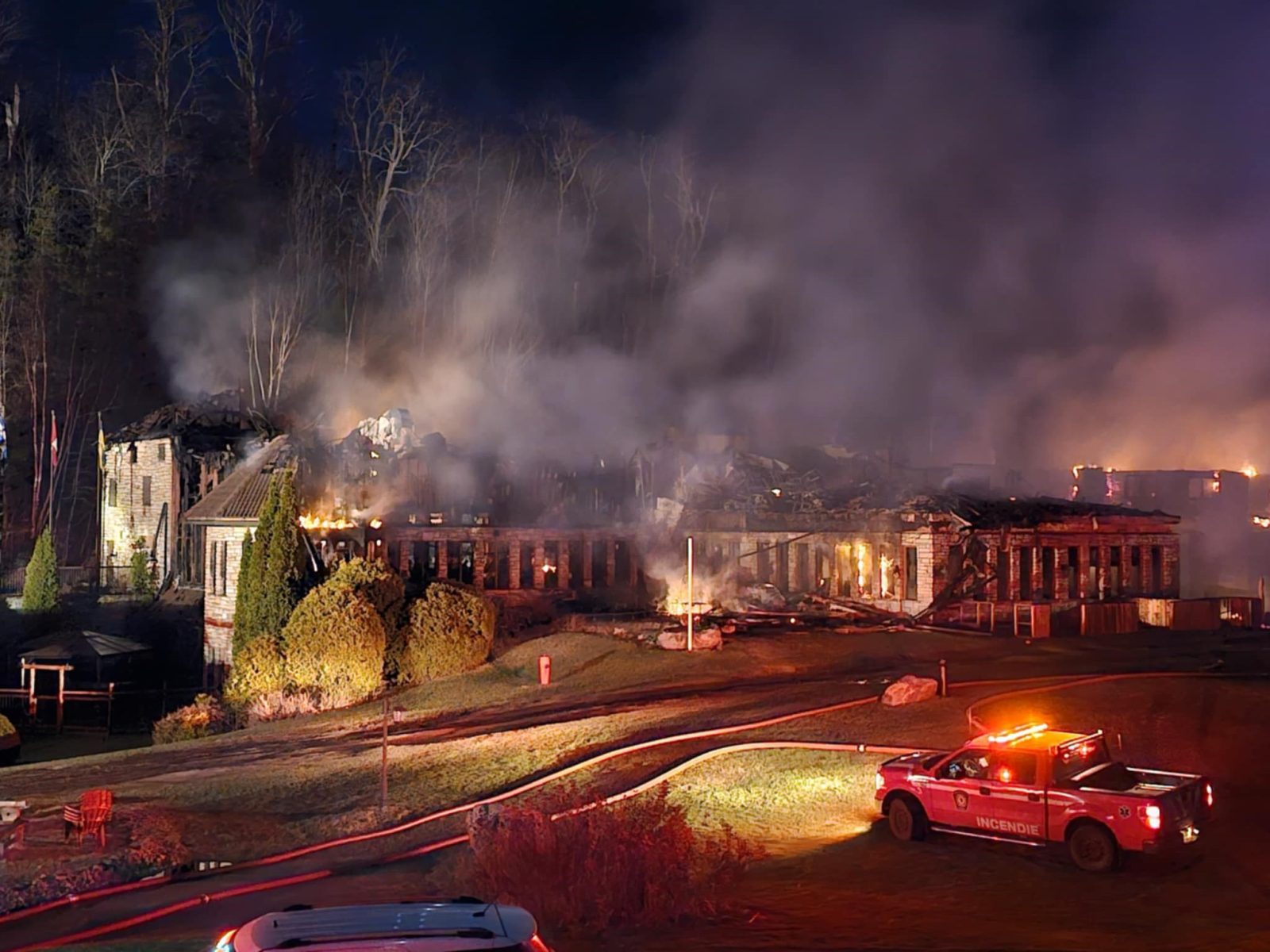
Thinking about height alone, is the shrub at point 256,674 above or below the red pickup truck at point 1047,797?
below

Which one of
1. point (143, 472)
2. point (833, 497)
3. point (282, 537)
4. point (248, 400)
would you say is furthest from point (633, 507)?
point (248, 400)

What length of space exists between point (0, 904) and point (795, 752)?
397 inches

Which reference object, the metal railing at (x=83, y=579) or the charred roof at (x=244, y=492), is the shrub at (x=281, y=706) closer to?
the charred roof at (x=244, y=492)

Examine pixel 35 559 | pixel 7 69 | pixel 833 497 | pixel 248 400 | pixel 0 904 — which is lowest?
pixel 0 904

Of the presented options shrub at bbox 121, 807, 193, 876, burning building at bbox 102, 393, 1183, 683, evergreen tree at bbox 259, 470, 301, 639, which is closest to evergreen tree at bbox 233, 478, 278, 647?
evergreen tree at bbox 259, 470, 301, 639

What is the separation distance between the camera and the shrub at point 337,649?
Answer: 25.3 meters

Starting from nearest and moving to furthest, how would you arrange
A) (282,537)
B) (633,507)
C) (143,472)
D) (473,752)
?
(473,752), (282,537), (633,507), (143,472)

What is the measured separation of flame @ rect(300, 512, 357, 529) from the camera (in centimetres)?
3272

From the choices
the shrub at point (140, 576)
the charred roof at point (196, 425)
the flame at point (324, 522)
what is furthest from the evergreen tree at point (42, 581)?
the flame at point (324, 522)

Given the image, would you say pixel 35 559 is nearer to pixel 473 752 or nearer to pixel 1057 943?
pixel 473 752

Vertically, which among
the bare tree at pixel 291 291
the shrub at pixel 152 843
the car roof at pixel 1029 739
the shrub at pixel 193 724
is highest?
the bare tree at pixel 291 291

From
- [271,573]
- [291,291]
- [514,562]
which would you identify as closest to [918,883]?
[271,573]

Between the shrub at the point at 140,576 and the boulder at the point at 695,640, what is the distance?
21.7 metres

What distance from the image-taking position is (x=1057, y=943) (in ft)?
29.0
